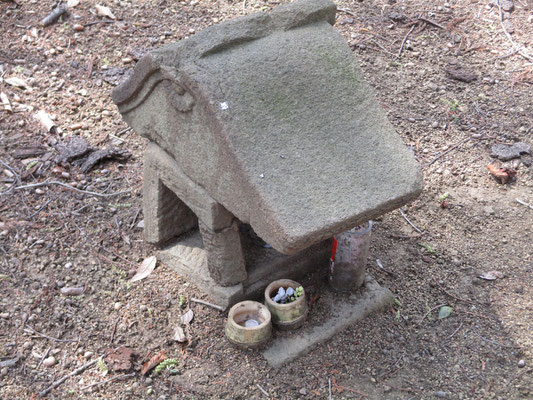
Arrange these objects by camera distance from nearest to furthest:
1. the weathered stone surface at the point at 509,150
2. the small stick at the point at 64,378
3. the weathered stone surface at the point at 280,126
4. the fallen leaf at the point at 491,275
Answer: the weathered stone surface at the point at 280,126 < the small stick at the point at 64,378 < the fallen leaf at the point at 491,275 < the weathered stone surface at the point at 509,150

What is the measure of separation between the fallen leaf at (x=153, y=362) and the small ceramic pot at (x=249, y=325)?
28 cm

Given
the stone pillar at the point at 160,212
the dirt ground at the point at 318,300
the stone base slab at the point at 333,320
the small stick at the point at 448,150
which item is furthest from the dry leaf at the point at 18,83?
the small stick at the point at 448,150

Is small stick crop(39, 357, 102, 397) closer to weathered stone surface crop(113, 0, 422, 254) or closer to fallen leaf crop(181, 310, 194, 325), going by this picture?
fallen leaf crop(181, 310, 194, 325)

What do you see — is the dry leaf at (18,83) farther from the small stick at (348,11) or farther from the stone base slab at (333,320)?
the stone base slab at (333,320)

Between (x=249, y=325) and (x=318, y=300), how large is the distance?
0.37 m

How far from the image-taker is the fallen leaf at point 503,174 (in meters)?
3.40

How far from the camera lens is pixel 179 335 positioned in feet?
8.37

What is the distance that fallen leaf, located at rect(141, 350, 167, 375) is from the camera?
7.95 ft

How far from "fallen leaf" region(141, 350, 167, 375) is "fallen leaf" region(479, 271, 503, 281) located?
159 centimetres

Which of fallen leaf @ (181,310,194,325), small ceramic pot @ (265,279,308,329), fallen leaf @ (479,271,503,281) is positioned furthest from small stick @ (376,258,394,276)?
fallen leaf @ (181,310,194,325)

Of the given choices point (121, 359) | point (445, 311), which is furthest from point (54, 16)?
point (445, 311)

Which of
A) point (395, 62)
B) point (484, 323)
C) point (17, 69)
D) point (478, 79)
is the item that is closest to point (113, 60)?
point (17, 69)

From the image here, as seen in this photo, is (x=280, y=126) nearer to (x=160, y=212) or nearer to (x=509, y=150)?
(x=160, y=212)

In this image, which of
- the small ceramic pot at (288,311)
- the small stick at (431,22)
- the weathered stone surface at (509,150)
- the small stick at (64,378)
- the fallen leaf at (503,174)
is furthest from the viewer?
the small stick at (431,22)
